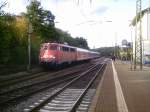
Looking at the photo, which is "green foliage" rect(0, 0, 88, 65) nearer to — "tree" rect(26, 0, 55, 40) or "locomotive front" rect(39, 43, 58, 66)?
"tree" rect(26, 0, 55, 40)

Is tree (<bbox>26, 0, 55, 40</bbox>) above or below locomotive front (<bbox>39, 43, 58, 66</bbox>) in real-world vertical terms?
above

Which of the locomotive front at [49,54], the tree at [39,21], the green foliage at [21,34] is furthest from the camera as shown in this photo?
the tree at [39,21]

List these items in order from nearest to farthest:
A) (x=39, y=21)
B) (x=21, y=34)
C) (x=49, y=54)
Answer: (x=49, y=54)
(x=21, y=34)
(x=39, y=21)

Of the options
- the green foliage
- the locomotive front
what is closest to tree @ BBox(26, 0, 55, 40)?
the green foliage

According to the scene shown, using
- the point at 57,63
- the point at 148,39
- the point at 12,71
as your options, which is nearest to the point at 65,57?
the point at 57,63

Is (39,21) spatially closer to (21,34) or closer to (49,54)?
(21,34)

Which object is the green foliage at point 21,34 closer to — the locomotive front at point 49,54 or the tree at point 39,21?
the tree at point 39,21

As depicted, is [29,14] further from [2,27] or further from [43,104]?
[43,104]

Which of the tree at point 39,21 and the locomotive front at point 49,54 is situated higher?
the tree at point 39,21

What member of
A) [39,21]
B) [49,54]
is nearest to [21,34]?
[49,54]

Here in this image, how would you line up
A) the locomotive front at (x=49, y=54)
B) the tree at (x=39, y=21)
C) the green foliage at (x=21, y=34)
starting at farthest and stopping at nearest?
the tree at (x=39, y=21) < the locomotive front at (x=49, y=54) < the green foliage at (x=21, y=34)

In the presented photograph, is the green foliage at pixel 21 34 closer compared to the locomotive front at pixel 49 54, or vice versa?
the green foliage at pixel 21 34

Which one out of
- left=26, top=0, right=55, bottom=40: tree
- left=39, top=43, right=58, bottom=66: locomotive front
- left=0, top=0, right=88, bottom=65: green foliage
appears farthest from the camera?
left=26, top=0, right=55, bottom=40: tree

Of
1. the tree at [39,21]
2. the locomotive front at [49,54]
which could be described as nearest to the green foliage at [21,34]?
the tree at [39,21]
